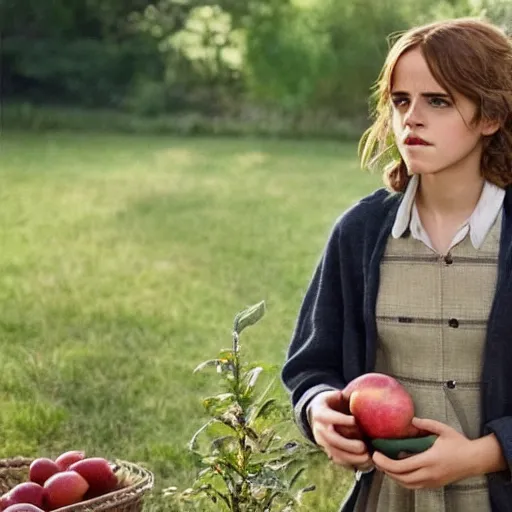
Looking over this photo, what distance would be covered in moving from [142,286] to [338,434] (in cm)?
577

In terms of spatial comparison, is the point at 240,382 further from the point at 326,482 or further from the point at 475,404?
the point at 326,482

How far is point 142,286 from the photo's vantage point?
771 centimetres

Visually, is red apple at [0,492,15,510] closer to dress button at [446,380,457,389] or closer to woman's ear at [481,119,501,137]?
dress button at [446,380,457,389]

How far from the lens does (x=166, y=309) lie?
6.94 meters

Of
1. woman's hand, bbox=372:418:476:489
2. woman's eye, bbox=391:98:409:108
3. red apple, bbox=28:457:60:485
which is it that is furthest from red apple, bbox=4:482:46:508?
woman's eye, bbox=391:98:409:108

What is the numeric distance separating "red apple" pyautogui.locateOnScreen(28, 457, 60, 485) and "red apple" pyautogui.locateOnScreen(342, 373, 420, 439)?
0.92m

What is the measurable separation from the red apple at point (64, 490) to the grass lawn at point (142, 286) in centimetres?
124

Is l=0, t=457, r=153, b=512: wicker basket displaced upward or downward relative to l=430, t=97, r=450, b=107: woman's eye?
downward

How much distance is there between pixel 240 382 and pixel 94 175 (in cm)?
1252

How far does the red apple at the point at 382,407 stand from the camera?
6.44 feet

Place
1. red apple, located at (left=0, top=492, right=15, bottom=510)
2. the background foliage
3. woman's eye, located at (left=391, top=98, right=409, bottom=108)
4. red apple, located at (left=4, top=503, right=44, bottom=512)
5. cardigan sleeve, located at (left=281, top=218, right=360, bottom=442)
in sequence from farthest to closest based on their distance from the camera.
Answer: the background foliage, red apple, located at (left=0, top=492, right=15, bottom=510), red apple, located at (left=4, top=503, right=44, bottom=512), cardigan sleeve, located at (left=281, top=218, right=360, bottom=442), woman's eye, located at (left=391, top=98, right=409, bottom=108)

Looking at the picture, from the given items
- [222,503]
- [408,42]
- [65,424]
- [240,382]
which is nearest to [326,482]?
[65,424]

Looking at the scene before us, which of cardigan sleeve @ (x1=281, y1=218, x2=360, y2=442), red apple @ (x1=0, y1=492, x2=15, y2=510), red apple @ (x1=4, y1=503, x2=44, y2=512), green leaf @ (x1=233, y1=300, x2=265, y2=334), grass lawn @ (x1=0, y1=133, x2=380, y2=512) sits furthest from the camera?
grass lawn @ (x1=0, y1=133, x2=380, y2=512)

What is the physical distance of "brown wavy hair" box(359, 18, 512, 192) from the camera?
2.00 meters
